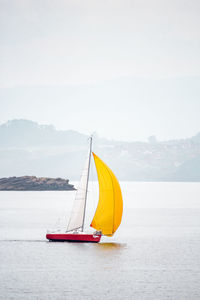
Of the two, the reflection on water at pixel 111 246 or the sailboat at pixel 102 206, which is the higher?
the sailboat at pixel 102 206

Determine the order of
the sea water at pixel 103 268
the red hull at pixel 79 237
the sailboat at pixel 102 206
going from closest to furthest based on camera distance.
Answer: the sea water at pixel 103 268 < the sailboat at pixel 102 206 < the red hull at pixel 79 237

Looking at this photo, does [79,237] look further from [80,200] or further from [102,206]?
[102,206]

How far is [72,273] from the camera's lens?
4900cm

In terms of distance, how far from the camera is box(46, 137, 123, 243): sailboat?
193 ft

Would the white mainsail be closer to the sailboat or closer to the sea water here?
the sailboat

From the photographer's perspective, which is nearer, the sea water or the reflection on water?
the sea water

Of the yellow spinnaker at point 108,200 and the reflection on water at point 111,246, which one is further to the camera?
the reflection on water at point 111,246

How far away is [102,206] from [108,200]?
3.04 ft

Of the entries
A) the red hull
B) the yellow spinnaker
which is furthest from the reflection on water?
the yellow spinnaker

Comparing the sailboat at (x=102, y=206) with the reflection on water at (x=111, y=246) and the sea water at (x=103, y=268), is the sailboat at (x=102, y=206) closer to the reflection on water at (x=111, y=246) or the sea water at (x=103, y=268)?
the reflection on water at (x=111, y=246)

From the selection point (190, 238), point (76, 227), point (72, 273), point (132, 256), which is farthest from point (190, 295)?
point (190, 238)

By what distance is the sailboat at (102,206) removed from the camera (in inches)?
2312

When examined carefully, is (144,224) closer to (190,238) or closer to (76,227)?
(190,238)

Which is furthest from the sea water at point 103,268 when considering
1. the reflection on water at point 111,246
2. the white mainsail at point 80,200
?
the white mainsail at point 80,200
